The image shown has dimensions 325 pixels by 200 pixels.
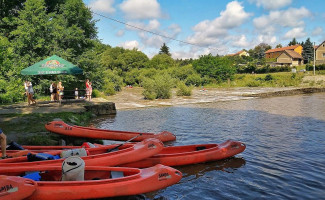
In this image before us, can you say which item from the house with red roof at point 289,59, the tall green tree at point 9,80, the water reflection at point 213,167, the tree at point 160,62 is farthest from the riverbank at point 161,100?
the house with red roof at point 289,59

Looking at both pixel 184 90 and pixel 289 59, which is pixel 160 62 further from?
pixel 289 59

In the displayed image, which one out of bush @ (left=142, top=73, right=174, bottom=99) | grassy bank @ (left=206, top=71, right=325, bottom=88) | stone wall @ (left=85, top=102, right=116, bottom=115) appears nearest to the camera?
stone wall @ (left=85, top=102, right=116, bottom=115)

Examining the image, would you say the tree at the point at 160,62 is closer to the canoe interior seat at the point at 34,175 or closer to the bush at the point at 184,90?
the bush at the point at 184,90

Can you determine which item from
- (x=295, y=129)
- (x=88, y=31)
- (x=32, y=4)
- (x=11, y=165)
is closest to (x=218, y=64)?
(x=88, y=31)

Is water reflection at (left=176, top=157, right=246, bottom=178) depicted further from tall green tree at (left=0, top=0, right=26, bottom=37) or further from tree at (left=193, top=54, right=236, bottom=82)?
tree at (left=193, top=54, right=236, bottom=82)

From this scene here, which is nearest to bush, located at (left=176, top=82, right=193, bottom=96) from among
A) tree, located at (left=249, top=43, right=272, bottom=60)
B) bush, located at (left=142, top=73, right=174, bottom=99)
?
bush, located at (left=142, top=73, right=174, bottom=99)

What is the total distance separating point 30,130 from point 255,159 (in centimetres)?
851

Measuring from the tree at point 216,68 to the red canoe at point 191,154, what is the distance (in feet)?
165

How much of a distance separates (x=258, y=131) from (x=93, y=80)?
742 inches

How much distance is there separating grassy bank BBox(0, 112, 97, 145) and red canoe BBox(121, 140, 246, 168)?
13.6ft

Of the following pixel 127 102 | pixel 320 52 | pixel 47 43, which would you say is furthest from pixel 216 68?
pixel 47 43

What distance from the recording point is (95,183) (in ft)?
18.7

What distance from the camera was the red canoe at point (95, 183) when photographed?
5.39 metres

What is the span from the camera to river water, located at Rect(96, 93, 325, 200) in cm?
696
